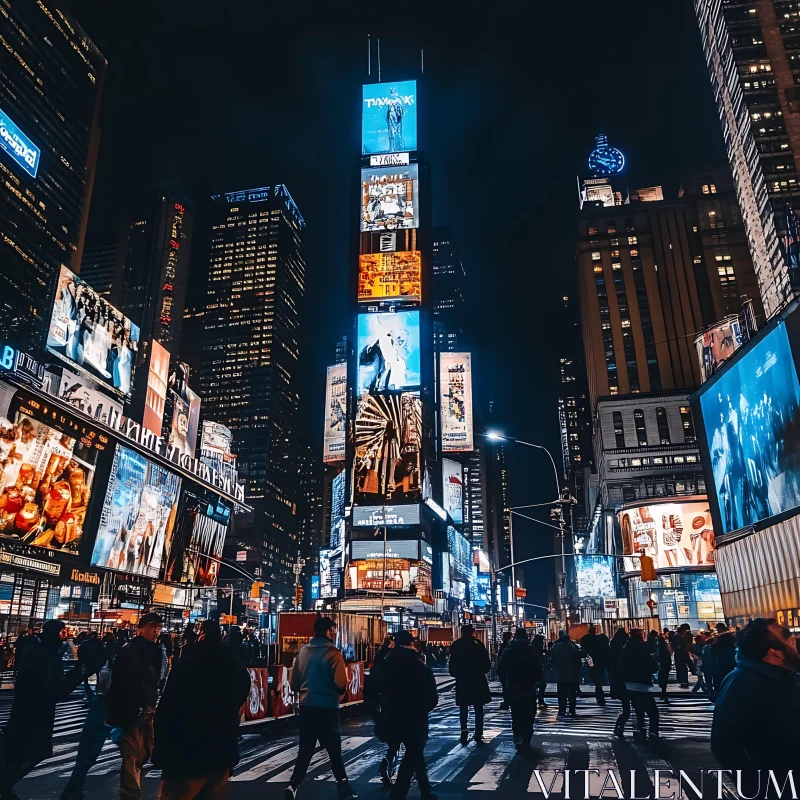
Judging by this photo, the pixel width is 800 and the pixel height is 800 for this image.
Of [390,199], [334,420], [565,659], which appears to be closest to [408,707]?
[565,659]

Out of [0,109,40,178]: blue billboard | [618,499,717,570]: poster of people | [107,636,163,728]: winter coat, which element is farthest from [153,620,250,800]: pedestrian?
[618,499,717,570]: poster of people

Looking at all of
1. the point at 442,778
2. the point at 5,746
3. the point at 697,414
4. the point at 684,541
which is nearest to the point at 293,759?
the point at 442,778

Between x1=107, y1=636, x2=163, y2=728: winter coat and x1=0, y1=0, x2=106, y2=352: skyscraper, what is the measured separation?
130m

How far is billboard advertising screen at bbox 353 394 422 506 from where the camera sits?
84.6m

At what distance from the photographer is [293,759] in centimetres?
1098

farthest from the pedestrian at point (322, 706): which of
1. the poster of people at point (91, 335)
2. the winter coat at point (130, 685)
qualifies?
the poster of people at point (91, 335)

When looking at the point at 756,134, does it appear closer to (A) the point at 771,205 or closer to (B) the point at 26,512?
(A) the point at 771,205

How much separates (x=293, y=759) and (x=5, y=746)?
202 inches

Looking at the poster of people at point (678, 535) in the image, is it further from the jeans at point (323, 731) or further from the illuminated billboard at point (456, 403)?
the jeans at point (323, 731)

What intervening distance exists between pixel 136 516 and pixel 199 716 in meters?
61.3

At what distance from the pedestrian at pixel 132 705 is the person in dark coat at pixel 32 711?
691 millimetres

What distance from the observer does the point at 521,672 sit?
39.2 ft

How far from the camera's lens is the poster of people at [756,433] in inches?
1092

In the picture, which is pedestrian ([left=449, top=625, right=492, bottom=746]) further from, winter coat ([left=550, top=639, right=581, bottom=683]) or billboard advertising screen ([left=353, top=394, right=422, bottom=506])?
billboard advertising screen ([left=353, top=394, right=422, bottom=506])
